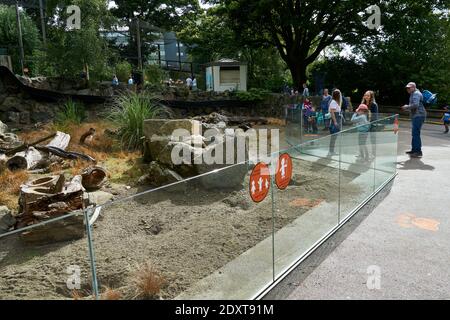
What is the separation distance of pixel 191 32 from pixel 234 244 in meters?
24.9

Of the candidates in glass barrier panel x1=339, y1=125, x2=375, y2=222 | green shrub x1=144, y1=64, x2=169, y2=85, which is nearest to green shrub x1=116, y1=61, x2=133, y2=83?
green shrub x1=144, y1=64, x2=169, y2=85

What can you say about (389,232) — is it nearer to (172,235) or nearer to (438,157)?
(172,235)

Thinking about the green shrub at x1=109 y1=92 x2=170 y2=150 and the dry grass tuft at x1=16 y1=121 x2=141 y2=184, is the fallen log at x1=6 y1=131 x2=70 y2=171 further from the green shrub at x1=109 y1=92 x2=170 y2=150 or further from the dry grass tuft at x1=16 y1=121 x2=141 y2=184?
the green shrub at x1=109 y1=92 x2=170 y2=150

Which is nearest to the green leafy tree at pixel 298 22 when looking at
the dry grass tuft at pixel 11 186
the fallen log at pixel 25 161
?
the fallen log at pixel 25 161

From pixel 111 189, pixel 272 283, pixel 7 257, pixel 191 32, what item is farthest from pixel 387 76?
pixel 7 257

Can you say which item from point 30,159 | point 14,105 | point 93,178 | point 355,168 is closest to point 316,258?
point 355,168

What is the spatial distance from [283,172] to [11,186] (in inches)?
201

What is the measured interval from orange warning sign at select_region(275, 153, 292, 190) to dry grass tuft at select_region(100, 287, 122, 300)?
191 cm

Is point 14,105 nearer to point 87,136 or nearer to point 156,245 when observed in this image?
point 87,136

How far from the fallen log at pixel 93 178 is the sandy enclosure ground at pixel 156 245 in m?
3.32

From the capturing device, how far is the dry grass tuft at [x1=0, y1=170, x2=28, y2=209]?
6.20 m

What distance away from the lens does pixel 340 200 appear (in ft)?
17.5

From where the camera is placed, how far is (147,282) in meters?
3.11

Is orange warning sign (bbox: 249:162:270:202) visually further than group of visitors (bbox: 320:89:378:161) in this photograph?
No
